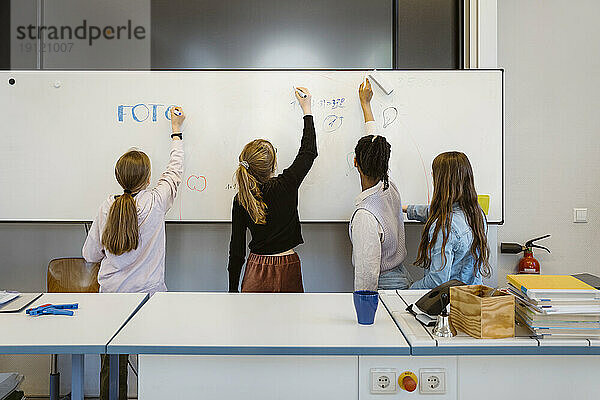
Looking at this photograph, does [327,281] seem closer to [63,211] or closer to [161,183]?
[161,183]

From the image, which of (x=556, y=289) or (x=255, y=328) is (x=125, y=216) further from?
(x=556, y=289)

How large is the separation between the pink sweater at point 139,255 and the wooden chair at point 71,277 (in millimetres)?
377

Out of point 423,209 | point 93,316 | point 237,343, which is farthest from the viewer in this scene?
point 423,209

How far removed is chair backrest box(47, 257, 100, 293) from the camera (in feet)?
9.83

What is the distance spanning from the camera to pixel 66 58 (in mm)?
3365

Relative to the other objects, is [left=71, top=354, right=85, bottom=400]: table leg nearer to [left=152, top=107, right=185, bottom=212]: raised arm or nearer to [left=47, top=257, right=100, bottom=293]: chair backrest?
[left=152, top=107, right=185, bottom=212]: raised arm

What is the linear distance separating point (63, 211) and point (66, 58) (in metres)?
0.92

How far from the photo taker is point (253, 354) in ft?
5.35

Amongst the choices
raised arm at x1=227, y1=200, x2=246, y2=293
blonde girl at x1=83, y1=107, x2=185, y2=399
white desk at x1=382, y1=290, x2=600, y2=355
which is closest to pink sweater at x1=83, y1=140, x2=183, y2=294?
blonde girl at x1=83, y1=107, x2=185, y2=399

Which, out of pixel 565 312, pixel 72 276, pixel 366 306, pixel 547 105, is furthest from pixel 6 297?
pixel 547 105

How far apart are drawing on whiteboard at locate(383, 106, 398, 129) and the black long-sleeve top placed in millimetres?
624

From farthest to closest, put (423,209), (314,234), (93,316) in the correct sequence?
(314,234) → (423,209) → (93,316)

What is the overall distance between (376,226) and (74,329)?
3.85 ft

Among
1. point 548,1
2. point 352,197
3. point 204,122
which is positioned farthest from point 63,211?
point 548,1
